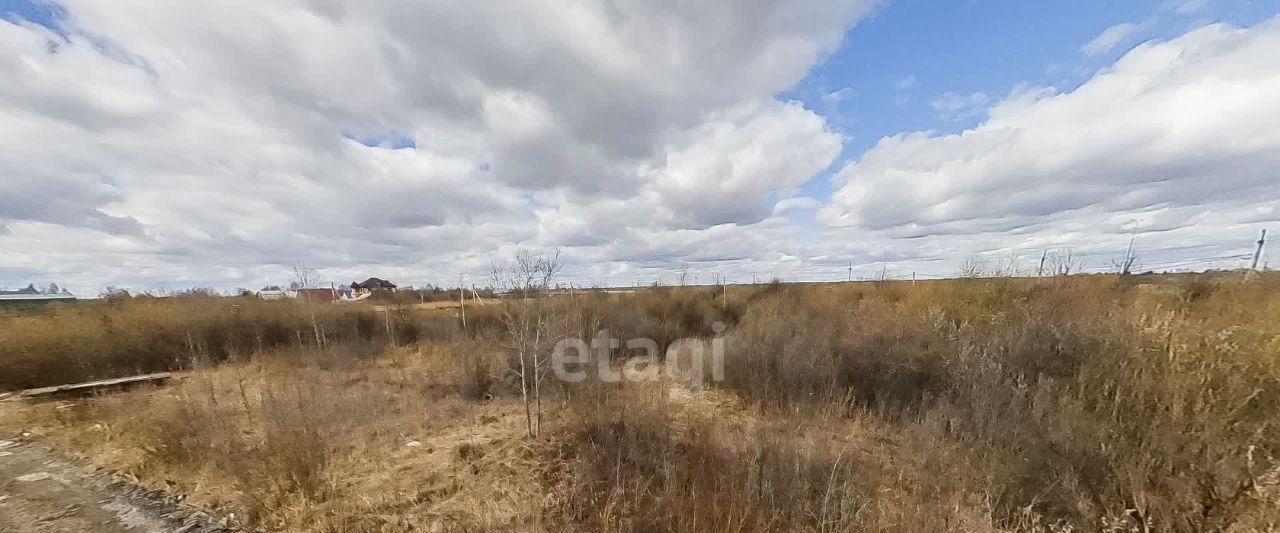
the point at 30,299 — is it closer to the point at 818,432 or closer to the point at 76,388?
the point at 76,388

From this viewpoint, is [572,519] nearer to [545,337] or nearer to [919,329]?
[545,337]

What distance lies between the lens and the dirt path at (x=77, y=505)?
11.7 ft

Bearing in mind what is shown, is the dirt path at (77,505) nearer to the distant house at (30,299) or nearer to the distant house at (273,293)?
the distant house at (273,293)

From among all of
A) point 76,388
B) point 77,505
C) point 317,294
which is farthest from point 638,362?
point 317,294

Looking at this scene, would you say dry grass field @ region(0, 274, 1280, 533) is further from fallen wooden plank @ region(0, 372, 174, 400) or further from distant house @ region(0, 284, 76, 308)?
distant house @ region(0, 284, 76, 308)

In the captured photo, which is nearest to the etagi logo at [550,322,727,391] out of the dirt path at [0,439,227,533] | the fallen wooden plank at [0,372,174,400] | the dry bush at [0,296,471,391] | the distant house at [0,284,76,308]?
the dirt path at [0,439,227,533]

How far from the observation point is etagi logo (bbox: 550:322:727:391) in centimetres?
861

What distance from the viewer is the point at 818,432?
543cm

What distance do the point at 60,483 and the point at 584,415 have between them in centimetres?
557

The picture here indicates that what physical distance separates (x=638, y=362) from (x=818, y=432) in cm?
603

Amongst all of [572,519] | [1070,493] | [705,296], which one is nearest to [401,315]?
[705,296]

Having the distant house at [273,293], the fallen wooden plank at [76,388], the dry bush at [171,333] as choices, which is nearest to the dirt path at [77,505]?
the fallen wooden plank at [76,388]

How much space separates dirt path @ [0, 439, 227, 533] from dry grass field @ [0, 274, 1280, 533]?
0.23 m

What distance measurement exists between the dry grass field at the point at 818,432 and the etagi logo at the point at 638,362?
0.52m
